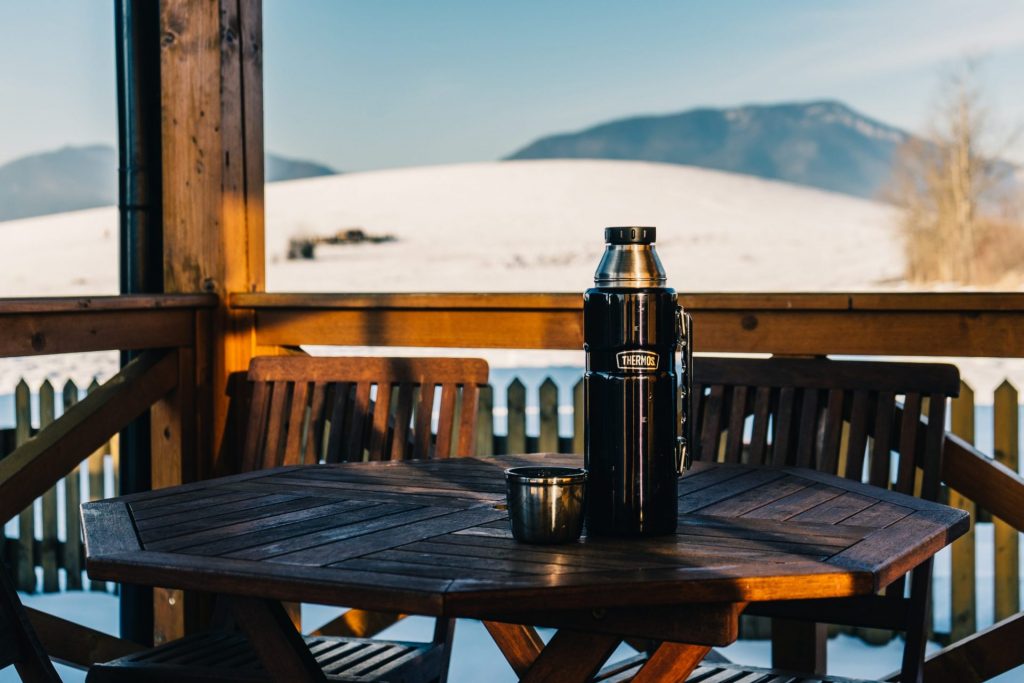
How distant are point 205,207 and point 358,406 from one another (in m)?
0.98

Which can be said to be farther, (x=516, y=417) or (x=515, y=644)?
(x=516, y=417)

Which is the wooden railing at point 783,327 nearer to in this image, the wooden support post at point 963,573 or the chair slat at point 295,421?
the chair slat at point 295,421

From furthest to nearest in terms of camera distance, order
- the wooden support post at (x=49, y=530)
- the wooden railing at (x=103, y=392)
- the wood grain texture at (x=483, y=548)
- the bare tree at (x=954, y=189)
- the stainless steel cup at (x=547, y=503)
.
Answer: the bare tree at (x=954, y=189)
the wooden support post at (x=49, y=530)
the wooden railing at (x=103, y=392)
the stainless steel cup at (x=547, y=503)
the wood grain texture at (x=483, y=548)

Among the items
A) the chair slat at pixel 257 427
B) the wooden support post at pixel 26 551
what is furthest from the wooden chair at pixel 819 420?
the wooden support post at pixel 26 551

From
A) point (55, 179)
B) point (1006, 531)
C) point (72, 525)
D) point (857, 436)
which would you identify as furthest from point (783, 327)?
point (55, 179)

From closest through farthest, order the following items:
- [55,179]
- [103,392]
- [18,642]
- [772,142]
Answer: [18,642] → [103,392] → [55,179] → [772,142]

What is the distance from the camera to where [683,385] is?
56.3 inches

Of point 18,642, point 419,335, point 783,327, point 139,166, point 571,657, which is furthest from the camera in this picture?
point 139,166

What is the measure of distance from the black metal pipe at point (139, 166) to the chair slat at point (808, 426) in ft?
6.24

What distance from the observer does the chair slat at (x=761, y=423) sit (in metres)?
2.36

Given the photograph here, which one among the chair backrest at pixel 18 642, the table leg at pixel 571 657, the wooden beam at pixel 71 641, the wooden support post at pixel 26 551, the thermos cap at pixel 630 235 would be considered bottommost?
the wooden support post at pixel 26 551

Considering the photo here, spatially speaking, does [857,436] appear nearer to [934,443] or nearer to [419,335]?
[934,443]

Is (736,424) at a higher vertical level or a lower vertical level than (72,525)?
higher

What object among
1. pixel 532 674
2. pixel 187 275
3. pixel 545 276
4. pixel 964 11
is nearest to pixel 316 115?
pixel 545 276
